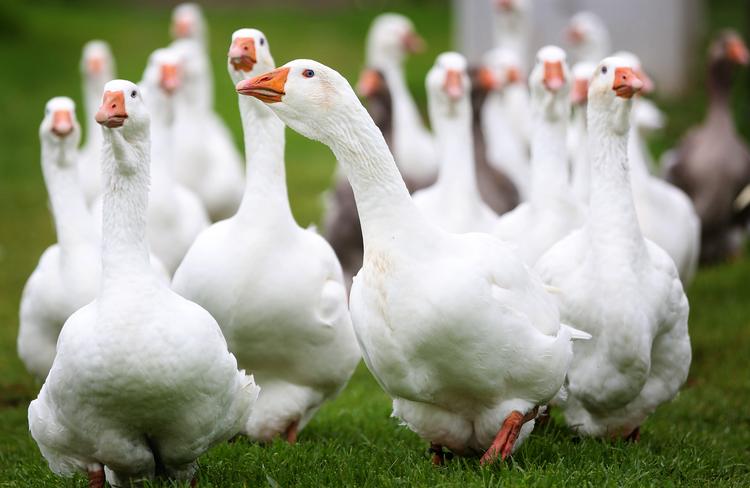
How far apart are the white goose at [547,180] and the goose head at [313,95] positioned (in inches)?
100.0

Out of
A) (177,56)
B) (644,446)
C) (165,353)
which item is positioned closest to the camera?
(165,353)

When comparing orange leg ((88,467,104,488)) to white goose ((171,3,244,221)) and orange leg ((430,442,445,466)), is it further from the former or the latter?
white goose ((171,3,244,221))

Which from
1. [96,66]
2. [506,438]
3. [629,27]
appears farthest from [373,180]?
[629,27]

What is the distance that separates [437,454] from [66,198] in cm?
298

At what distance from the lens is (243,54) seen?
23.7ft

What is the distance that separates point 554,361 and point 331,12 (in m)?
26.2

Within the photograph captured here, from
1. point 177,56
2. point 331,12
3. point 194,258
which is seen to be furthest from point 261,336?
point 331,12

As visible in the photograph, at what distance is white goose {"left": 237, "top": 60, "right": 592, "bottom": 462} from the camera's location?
570 cm

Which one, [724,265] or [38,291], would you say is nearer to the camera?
[38,291]

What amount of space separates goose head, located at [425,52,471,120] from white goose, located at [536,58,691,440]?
2.23m

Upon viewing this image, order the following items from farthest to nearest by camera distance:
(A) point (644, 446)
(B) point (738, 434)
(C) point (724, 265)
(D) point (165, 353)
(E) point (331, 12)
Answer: (E) point (331, 12), (C) point (724, 265), (B) point (738, 434), (A) point (644, 446), (D) point (165, 353)

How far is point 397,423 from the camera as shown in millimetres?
7543

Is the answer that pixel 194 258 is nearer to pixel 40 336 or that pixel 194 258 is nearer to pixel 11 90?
pixel 40 336

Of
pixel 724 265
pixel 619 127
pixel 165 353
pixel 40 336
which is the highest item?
pixel 619 127
